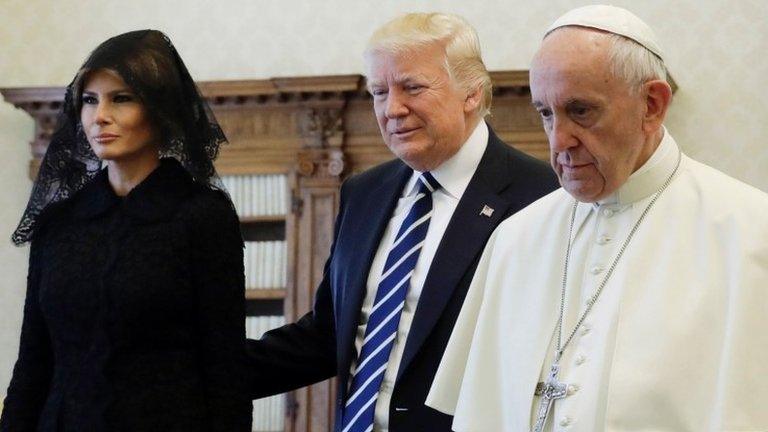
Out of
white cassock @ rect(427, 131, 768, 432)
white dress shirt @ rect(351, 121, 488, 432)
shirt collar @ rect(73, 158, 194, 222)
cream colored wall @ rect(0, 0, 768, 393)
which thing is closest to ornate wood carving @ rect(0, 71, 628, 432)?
cream colored wall @ rect(0, 0, 768, 393)

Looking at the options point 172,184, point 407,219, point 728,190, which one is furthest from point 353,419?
point 728,190

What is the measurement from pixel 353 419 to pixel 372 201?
58cm

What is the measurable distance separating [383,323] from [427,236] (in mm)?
239

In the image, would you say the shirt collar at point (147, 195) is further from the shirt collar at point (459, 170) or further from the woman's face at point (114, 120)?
the shirt collar at point (459, 170)

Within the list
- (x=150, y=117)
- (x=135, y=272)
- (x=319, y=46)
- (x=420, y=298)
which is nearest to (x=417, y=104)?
(x=420, y=298)

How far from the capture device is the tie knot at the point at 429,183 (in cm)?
289

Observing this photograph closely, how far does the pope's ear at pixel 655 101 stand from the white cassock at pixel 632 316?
0.07 m

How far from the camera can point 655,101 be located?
6.74ft

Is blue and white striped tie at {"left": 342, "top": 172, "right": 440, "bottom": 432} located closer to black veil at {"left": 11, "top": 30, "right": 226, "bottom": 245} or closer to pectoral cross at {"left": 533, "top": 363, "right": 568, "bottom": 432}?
black veil at {"left": 11, "top": 30, "right": 226, "bottom": 245}

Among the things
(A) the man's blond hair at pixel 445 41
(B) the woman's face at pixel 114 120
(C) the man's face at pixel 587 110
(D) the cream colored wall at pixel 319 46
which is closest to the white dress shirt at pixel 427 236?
(A) the man's blond hair at pixel 445 41

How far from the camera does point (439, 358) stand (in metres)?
2.65

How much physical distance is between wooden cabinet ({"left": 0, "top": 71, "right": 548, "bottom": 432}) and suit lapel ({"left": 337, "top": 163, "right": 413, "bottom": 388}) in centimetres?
414

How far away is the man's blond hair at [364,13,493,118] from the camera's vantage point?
2848 mm

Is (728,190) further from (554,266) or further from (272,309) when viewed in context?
(272,309)
